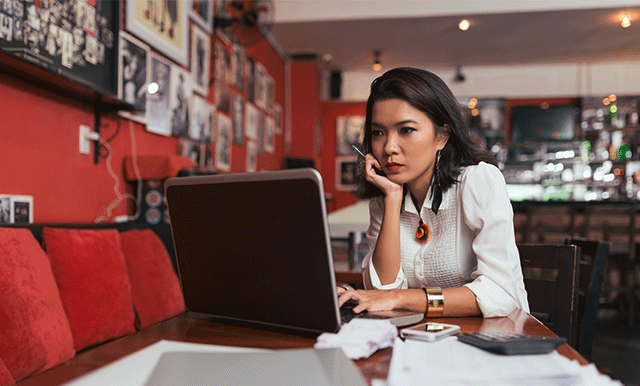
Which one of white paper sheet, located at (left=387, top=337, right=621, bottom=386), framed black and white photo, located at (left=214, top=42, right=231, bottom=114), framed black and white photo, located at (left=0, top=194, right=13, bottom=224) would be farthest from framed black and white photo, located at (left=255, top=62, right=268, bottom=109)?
white paper sheet, located at (left=387, top=337, right=621, bottom=386)

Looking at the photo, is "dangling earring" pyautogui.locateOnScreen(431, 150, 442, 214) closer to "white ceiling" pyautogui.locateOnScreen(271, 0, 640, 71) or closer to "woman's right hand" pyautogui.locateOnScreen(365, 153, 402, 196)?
"woman's right hand" pyautogui.locateOnScreen(365, 153, 402, 196)

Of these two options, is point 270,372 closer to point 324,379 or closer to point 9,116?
point 324,379

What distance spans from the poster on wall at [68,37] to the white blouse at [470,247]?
51.1 inches

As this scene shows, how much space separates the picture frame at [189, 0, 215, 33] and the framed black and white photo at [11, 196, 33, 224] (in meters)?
1.94

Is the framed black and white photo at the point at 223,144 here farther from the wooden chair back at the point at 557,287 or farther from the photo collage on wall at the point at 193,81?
the wooden chair back at the point at 557,287

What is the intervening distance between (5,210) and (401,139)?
1.39m

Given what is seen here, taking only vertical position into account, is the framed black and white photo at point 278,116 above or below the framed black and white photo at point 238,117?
above

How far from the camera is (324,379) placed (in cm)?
52

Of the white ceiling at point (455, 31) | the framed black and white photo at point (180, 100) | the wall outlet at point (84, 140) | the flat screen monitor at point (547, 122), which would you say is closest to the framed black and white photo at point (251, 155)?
the white ceiling at point (455, 31)

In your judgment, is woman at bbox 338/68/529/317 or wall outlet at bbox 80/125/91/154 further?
wall outlet at bbox 80/125/91/154

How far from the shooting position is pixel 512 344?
61 cm

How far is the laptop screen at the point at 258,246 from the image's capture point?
2.20 ft

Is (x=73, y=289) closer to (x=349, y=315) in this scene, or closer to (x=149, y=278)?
(x=149, y=278)

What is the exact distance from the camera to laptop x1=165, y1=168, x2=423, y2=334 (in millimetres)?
670
